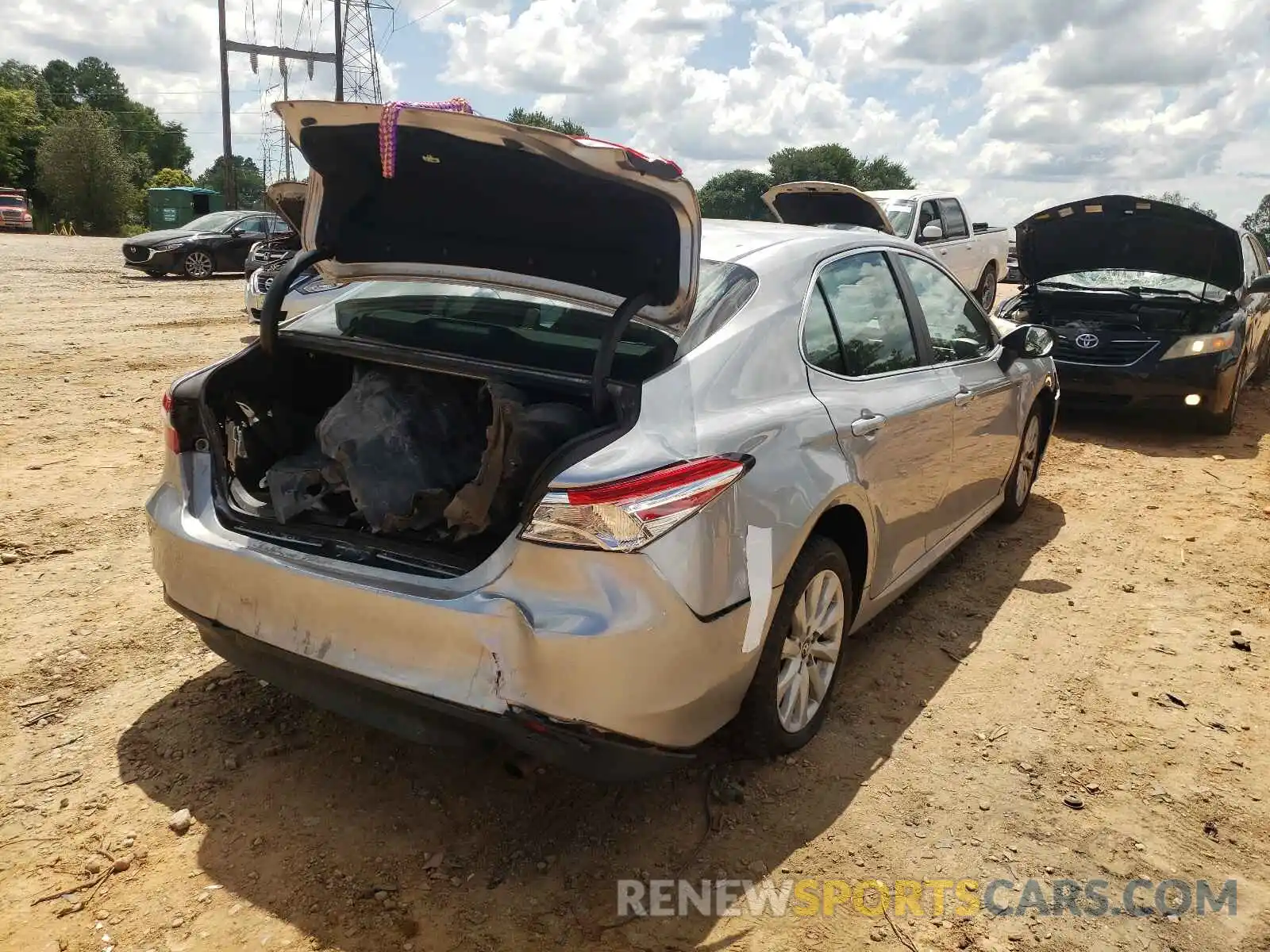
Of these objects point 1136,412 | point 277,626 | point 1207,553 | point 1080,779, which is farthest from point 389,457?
point 1136,412

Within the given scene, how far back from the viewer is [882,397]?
342 cm

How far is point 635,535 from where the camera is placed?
2334 millimetres

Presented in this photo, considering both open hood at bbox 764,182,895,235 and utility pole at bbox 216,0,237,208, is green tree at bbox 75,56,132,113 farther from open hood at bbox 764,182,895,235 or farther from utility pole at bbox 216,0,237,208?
open hood at bbox 764,182,895,235

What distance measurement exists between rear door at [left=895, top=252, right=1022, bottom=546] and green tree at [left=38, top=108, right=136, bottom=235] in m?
53.1

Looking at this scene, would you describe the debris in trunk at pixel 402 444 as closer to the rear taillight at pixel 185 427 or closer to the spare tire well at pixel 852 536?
the rear taillight at pixel 185 427

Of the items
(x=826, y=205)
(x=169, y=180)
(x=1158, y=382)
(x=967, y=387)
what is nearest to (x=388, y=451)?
(x=967, y=387)

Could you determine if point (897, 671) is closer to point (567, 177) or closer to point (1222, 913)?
point (1222, 913)

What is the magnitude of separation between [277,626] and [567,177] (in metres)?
1.47

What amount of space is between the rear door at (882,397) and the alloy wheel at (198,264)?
1809 cm

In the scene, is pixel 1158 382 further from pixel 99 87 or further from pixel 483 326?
pixel 99 87

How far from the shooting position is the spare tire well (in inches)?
122

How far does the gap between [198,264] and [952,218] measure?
14.1m

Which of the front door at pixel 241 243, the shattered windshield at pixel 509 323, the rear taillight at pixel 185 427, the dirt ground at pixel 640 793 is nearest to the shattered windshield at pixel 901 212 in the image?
the dirt ground at pixel 640 793

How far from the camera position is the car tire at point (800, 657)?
2.86 m
